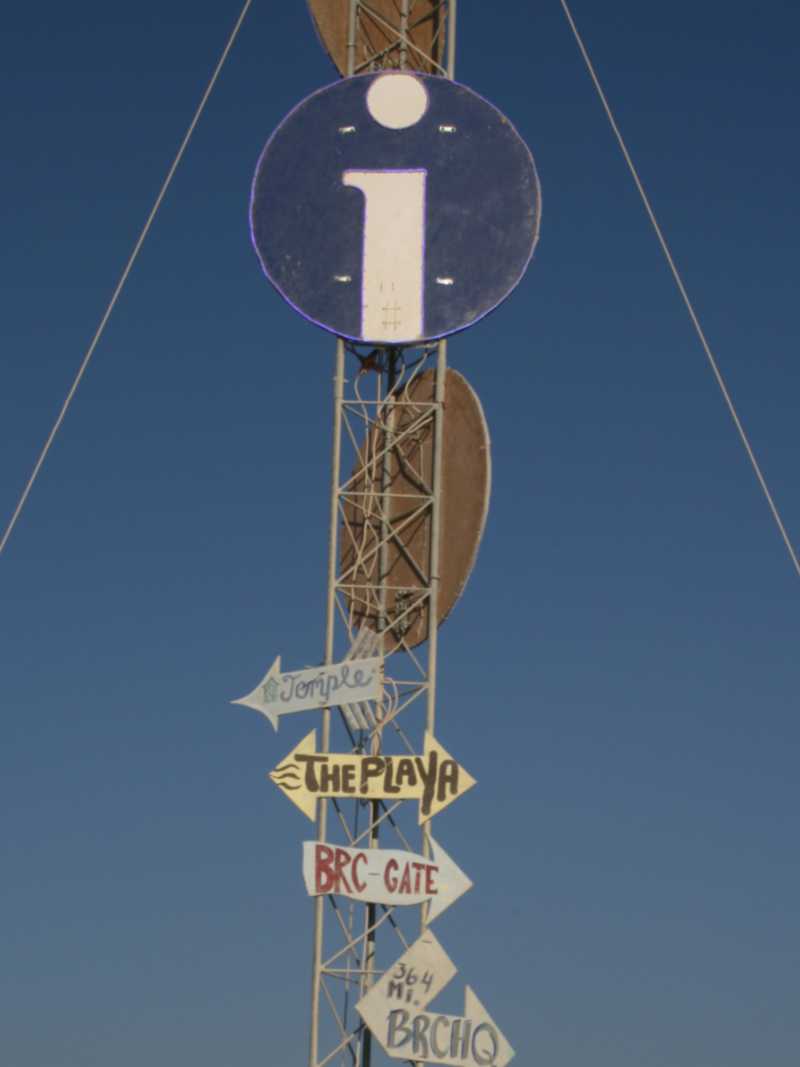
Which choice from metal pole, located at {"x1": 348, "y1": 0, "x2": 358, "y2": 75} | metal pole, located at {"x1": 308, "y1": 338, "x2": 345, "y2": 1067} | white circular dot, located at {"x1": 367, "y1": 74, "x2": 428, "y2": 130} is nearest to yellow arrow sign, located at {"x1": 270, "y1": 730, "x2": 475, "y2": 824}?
metal pole, located at {"x1": 308, "y1": 338, "x2": 345, "y2": 1067}

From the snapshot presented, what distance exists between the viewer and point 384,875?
1104 inches

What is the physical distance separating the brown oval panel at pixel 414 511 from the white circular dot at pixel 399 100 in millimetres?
2814

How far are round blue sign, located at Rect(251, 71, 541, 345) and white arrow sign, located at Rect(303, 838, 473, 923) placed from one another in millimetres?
5480

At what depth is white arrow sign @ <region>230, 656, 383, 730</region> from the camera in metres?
28.6

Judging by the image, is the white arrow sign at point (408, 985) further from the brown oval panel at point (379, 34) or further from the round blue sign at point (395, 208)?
the brown oval panel at point (379, 34)

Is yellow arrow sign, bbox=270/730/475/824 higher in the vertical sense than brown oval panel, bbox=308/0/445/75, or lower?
lower

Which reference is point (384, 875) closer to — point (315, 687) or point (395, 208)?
point (315, 687)

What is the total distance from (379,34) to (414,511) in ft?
18.3

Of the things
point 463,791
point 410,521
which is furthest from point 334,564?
point 463,791

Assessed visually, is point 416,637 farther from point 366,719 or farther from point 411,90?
point 411,90

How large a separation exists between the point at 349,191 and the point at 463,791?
6.65m

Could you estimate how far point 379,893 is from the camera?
92.0 ft

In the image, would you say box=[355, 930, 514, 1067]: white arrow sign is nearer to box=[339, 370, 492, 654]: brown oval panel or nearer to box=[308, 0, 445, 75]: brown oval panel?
box=[339, 370, 492, 654]: brown oval panel

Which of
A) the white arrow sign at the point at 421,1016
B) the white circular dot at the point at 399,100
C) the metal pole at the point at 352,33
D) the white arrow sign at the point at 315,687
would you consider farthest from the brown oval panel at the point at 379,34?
the white arrow sign at the point at 421,1016
